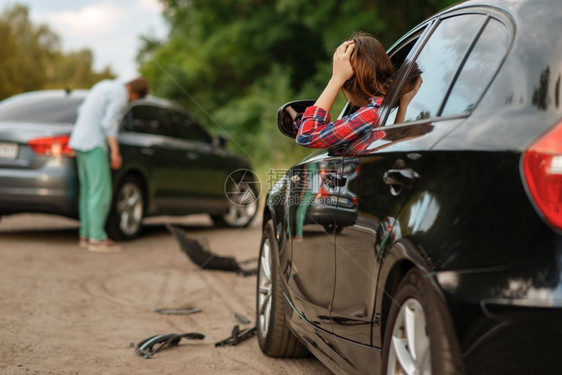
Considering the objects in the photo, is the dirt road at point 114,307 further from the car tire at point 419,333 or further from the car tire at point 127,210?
the car tire at point 419,333

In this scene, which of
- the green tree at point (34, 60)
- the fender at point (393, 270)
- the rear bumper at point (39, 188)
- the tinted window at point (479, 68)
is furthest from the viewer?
the green tree at point (34, 60)

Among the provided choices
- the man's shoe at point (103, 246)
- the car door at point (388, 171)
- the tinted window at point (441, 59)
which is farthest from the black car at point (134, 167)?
the tinted window at point (441, 59)

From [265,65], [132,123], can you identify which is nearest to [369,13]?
[265,65]

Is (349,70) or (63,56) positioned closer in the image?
(349,70)

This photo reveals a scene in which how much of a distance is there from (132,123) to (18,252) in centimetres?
249

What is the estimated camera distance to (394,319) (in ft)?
9.41

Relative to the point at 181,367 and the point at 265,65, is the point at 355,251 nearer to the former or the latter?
the point at 181,367

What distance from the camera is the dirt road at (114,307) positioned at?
4.81 meters

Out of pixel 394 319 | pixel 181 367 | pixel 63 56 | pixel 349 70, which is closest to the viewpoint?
pixel 394 319

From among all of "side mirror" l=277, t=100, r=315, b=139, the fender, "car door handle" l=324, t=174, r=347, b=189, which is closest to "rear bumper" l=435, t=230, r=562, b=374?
the fender

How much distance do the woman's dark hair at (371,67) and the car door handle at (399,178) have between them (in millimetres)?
925

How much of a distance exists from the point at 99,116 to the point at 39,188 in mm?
1057

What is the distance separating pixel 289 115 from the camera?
14.3ft

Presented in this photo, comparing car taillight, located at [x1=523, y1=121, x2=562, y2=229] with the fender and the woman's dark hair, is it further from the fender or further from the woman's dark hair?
the woman's dark hair
